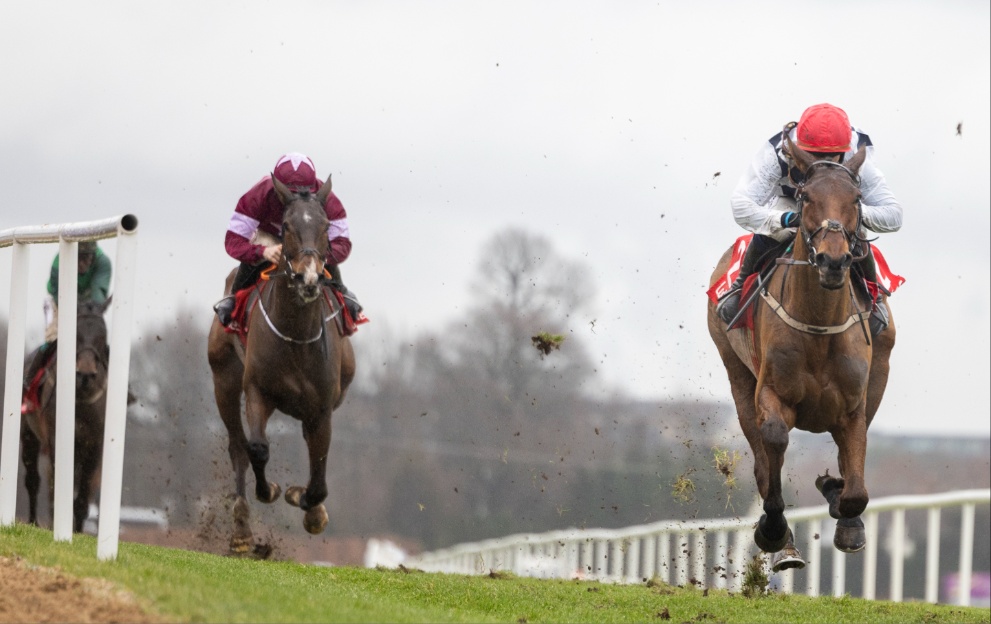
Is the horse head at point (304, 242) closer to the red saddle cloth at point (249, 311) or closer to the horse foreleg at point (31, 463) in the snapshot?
the red saddle cloth at point (249, 311)

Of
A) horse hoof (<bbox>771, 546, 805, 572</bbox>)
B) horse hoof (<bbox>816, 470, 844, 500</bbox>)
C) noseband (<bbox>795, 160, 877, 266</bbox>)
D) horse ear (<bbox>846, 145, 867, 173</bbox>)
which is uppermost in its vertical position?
horse ear (<bbox>846, 145, 867, 173</bbox>)

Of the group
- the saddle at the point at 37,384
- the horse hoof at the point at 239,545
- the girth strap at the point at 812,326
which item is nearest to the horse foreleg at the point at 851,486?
the girth strap at the point at 812,326

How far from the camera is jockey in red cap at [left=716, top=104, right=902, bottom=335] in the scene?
25.0 feet

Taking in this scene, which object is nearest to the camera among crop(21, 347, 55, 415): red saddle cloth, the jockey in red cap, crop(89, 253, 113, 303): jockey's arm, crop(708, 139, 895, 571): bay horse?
crop(708, 139, 895, 571): bay horse

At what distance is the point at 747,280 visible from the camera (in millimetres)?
8188

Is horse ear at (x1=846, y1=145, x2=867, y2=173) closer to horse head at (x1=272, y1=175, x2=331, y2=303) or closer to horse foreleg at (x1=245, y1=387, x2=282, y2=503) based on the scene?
horse head at (x1=272, y1=175, x2=331, y2=303)

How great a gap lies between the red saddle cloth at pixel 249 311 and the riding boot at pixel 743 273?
247 cm

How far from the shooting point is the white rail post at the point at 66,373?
6.89 m

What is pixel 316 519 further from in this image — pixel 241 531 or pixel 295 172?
pixel 295 172

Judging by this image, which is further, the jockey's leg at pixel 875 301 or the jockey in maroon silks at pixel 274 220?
the jockey in maroon silks at pixel 274 220

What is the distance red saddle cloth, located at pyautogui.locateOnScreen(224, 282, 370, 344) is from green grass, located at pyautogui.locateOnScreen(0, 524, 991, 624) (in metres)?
1.54

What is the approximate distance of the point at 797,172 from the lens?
7.95 meters

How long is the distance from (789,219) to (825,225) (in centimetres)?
75

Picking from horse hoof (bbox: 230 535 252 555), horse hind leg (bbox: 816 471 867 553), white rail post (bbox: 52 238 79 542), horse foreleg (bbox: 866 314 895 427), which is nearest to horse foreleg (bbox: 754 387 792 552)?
horse hind leg (bbox: 816 471 867 553)
